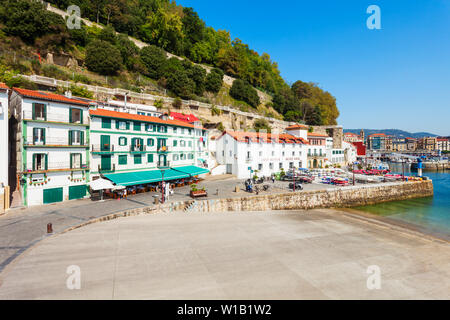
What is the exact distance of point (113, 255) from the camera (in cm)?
1291

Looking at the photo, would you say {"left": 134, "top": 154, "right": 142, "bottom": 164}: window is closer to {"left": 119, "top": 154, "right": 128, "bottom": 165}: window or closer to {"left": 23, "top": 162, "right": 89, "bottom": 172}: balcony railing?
{"left": 119, "top": 154, "right": 128, "bottom": 165}: window

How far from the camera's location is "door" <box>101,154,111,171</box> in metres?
27.1

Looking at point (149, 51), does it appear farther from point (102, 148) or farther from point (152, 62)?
point (102, 148)

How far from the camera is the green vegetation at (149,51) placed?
4472 cm

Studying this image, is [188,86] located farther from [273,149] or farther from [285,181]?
[285,181]

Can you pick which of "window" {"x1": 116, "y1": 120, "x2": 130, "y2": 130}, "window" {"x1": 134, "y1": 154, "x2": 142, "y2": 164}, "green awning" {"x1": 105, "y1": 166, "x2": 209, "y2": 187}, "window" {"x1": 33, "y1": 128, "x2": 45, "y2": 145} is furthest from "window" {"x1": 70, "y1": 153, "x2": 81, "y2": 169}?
"window" {"x1": 134, "y1": 154, "x2": 142, "y2": 164}

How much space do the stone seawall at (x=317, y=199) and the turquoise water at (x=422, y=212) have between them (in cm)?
150

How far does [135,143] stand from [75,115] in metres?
7.91

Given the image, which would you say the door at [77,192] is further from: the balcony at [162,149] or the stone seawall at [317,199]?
the balcony at [162,149]

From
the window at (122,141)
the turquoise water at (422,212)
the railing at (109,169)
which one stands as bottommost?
the turquoise water at (422,212)

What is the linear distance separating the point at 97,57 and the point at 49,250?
51822 mm

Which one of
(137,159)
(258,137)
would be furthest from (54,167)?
(258,137)

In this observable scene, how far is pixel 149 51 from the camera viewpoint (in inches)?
2623

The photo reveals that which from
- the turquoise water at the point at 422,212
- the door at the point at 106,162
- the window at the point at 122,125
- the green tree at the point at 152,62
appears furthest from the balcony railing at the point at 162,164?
the green tree at the point at 152,62
